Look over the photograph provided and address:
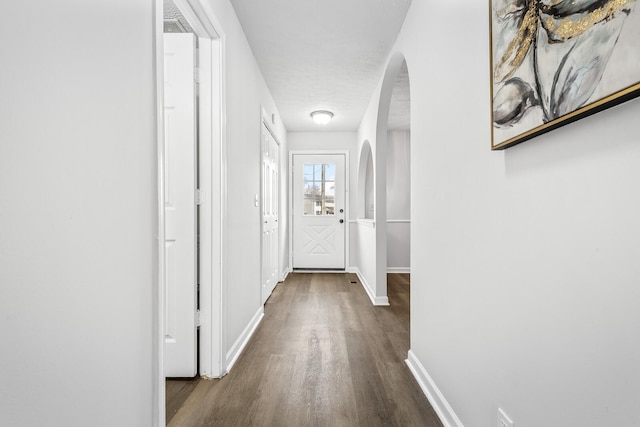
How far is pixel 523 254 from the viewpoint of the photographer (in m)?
1.00

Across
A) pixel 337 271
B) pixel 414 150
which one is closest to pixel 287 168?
pixel 337 271

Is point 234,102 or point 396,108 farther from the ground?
point 396,108

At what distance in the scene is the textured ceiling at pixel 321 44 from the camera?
2.26 metres

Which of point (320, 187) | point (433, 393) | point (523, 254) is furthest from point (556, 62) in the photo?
point (320, 187)

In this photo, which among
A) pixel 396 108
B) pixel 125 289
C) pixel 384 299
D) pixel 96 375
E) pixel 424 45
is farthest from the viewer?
pixel 396 108

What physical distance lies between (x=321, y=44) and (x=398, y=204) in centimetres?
344

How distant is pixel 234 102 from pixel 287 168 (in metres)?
3.18

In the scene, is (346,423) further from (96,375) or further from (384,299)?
(384,299)

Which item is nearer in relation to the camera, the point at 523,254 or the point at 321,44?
the point at 523,254

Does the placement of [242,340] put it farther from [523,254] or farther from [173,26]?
[173,26]

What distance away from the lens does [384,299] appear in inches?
145

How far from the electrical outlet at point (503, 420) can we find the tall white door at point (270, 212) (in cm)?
272

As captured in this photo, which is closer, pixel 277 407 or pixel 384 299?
pixel 277 407

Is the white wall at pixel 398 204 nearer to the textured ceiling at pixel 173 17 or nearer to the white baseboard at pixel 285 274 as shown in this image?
the white baseboard at pixel 285 274
